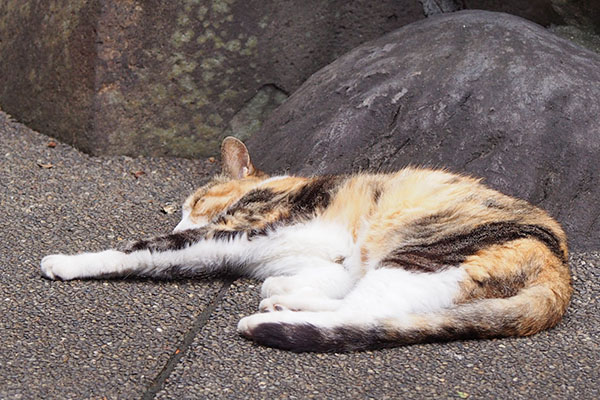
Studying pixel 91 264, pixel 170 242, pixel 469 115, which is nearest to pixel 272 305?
pixel 170 242

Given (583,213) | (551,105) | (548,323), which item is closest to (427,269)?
(548,323)

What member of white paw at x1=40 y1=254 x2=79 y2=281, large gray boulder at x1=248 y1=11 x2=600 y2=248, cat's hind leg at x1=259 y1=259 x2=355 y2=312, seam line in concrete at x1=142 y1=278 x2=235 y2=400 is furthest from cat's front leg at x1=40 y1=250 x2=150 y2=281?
large gray boulder at x1=248 y1=11 x2=600 y2=248

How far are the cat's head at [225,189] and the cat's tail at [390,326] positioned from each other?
1.26 meters

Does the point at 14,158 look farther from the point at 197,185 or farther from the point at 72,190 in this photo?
the point at 197,185

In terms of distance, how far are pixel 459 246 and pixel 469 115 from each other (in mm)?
1644

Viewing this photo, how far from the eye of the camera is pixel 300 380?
9.80ft

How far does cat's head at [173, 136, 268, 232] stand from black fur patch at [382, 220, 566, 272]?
122cm

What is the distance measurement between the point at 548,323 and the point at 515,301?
0.91 feet

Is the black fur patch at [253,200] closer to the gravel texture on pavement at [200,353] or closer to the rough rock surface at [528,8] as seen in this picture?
the gravel texture on pavement at [200,353]

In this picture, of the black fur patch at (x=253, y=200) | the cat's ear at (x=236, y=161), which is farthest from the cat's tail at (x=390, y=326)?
the cat's ear at (x=236, y=161)

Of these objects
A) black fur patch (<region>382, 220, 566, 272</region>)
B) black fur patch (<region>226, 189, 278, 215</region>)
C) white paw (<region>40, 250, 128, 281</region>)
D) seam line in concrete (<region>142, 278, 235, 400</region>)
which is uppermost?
black fur patch (<region>382, 220, 566, 272</region>)

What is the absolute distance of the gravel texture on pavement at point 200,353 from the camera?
9.64 feet

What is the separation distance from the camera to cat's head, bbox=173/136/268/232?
4.41 metres

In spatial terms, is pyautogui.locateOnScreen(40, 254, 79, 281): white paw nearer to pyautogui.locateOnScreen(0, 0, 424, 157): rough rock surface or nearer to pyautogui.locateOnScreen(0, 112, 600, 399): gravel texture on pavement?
pyautogui.locateOnScreen(0, 112, 600, 399): gravel texture on pavement
